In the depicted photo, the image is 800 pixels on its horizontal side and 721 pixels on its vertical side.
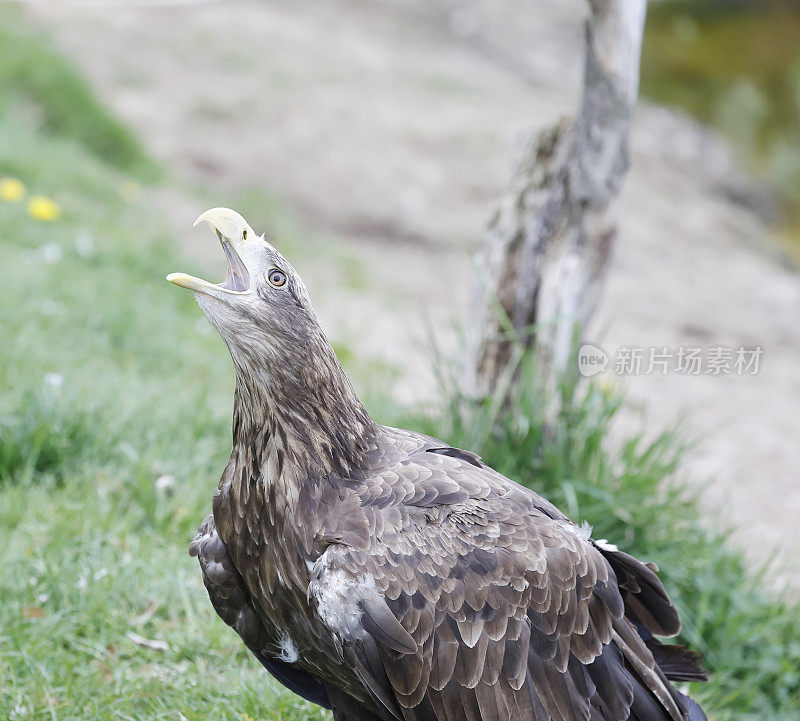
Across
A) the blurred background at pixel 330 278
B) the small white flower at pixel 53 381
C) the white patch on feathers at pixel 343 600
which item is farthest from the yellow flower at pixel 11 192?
the white patch on feathers at pixel 343 600

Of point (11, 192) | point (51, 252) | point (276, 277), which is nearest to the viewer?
point (276, 277)

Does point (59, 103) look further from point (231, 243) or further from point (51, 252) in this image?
point (231, 243)

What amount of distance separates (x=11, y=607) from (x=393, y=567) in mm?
1609

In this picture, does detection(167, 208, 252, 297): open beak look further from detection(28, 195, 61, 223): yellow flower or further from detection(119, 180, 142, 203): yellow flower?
detection(119, 180, 142, 203): yellow flower

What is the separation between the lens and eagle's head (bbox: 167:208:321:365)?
7.59 feet

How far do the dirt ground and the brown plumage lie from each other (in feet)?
7.47

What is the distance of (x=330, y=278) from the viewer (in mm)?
6922

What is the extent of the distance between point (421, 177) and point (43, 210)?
3.85m

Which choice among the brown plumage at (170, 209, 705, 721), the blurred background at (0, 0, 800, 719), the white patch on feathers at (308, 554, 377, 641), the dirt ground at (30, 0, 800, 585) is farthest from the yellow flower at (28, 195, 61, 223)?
the white patch on feathers at (308, 554, 377, 641)

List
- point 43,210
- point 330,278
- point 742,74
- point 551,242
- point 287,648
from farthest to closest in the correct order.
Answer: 1. point 742,74
2. point 330,278
3. point 43,210
4. point 551,242
5. point 287,648

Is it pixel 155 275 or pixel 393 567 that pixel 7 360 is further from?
pixel 393 567

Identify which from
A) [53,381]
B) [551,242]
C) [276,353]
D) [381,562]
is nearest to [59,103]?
[53,381]

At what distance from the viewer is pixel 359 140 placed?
923cm

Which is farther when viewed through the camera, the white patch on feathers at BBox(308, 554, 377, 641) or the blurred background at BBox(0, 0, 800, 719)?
the blurred background at BBox(0, 0, 800, 719)
